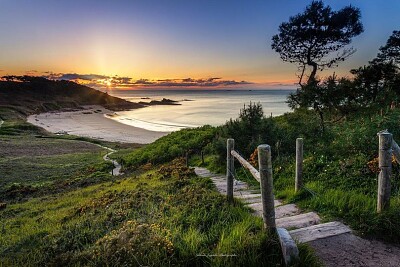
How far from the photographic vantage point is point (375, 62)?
908 inches

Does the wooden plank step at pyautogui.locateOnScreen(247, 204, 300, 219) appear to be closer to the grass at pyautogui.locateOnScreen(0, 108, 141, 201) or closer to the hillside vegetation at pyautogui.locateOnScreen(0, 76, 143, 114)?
the grass at pyautogui.locateOnScreen(0, 108, 141, 201)

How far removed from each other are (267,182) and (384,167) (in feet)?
8.32

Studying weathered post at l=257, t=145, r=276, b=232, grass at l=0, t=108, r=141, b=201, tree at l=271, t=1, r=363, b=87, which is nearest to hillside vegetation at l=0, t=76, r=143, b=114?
grass at l=0, t=108, r=141, b=201

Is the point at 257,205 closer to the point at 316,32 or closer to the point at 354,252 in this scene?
the point at 354,252

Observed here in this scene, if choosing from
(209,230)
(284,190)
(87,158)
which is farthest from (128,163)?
(209,230)

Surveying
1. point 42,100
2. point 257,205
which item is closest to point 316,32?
point 257,205

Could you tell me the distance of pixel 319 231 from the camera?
16.7 feet

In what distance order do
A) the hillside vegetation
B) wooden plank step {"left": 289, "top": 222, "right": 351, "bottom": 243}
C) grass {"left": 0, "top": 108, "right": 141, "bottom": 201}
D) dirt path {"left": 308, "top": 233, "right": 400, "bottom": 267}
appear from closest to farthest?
dirt path {"left": 308, "top": 233, "right": 400, "bottom": 267}, wooden plank step {"left": 289, "top": 222, "right": 351, "bottom": 243}, grass {"left": 0, "top": 108, "right": 141, "bottom": 201}, the hillside vegetation

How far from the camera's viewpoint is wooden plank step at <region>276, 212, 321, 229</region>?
550cm

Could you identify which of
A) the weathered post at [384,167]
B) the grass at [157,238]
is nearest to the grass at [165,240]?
the grass at [157,238]

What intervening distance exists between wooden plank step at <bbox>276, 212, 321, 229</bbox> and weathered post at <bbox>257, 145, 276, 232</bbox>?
139cm

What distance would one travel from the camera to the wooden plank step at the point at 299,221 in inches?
217

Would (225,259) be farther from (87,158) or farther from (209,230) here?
(87,158)

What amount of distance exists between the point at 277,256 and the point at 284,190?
4.07 meters
